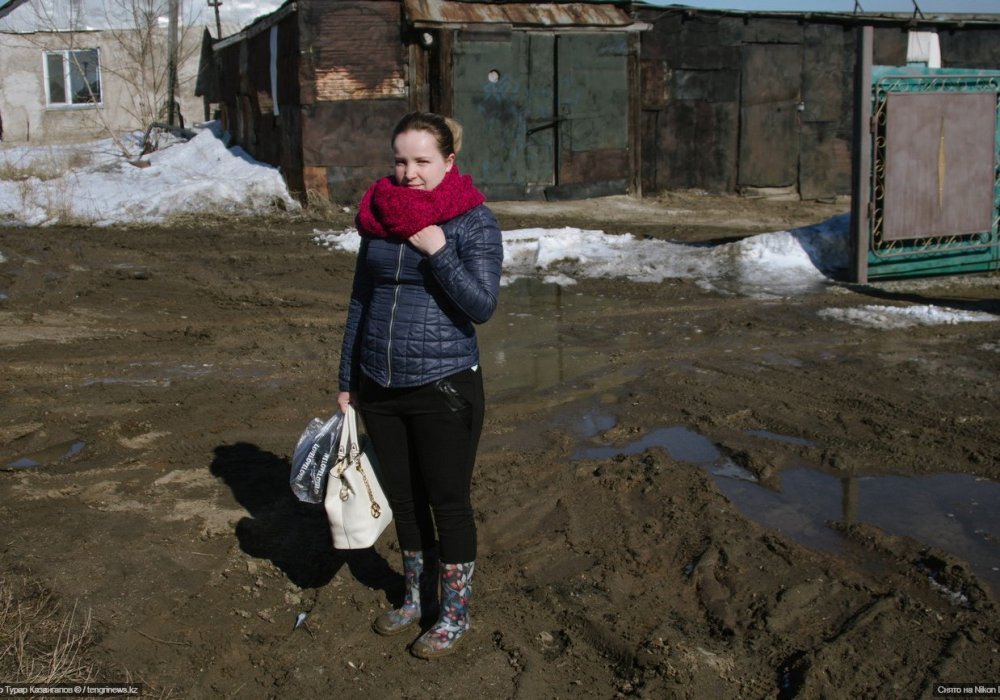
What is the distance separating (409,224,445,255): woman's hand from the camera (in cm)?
308

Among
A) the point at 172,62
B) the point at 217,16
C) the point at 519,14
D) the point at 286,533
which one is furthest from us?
the point at 172,62

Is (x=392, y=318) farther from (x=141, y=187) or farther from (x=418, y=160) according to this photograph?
(x=141, y=187)

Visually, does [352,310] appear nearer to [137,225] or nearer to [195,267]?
[195,267]

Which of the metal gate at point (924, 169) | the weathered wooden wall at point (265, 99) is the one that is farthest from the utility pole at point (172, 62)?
the metal gate at point (924, 169)

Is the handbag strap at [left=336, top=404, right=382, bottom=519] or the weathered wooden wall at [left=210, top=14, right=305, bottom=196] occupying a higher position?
the weathered wooden wall at [left=210, top=14, right=305, bottom=196]

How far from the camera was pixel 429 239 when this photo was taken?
3.08m

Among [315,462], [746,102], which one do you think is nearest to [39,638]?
[315,462]

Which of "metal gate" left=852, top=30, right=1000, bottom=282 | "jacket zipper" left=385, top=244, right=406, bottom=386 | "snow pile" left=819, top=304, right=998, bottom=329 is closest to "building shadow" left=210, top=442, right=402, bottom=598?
"jacket zipper" left=385, top=244, right=406, bottom=386

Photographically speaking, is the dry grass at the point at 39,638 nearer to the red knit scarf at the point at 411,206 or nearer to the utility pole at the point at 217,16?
the red knit scarf at the point at 411,206

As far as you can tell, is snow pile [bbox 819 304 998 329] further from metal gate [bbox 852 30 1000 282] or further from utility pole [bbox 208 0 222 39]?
utility pole [bbox 208 0 222 39]

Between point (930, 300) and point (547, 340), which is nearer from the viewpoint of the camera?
point (547, 340)

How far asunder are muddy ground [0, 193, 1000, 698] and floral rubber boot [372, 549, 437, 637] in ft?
0.22

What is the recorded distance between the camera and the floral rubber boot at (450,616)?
3309 mm

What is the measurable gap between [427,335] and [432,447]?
38 cm
